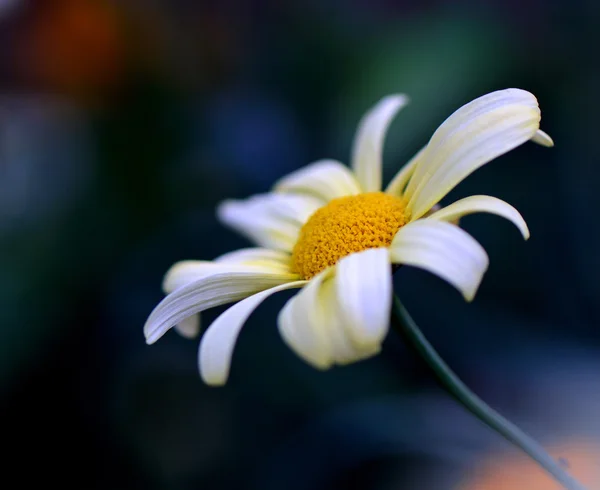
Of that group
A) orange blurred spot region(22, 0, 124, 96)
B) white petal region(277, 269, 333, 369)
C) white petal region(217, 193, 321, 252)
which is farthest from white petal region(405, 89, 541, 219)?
orange blurred spot region(22, 0, 124, 96)

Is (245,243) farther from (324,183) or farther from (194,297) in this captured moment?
(194,297)

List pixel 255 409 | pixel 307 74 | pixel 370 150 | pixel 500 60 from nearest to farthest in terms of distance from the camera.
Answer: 1. pixel 370 150
2. pixel 255 409
3. pixel 500 60
4. pixel 307 74

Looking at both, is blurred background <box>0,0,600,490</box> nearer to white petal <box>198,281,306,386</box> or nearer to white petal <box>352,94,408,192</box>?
white petal <box>352,94,408,192</box>

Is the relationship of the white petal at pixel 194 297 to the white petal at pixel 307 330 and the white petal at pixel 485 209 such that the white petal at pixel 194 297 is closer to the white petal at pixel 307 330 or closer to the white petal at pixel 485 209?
the white petal at pixel 307 330

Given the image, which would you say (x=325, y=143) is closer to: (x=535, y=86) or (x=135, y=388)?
(x=535, y=86)

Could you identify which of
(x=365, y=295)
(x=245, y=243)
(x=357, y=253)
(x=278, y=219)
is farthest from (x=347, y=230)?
(x=245, y=243)

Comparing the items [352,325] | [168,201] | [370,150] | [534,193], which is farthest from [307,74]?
[352,325]

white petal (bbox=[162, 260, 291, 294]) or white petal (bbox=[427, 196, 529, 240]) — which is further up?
white petal (bbox=[162, 260, 291, 294])
